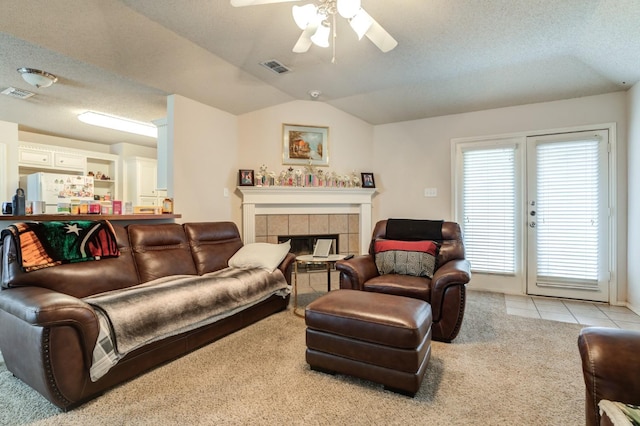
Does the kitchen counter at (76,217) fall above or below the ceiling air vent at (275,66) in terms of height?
below

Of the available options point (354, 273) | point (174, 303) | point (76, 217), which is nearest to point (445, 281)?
point (354, 273)

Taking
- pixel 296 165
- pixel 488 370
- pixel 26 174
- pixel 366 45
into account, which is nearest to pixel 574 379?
pixel 488 370

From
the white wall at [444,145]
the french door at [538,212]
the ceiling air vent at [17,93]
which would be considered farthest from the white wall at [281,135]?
the ceiling air vent at [17,93]

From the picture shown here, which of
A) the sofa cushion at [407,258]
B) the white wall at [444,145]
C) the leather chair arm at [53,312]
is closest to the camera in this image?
the leather chair arm at [53,312]

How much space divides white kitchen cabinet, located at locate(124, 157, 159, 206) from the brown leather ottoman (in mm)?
4734

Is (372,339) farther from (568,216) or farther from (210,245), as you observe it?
(568,216)

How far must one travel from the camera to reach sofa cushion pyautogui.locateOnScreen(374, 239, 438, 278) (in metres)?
2.87

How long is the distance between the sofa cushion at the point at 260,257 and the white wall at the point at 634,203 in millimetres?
3597

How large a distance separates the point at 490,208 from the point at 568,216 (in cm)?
81

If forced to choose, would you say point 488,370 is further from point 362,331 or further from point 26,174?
point 26,174

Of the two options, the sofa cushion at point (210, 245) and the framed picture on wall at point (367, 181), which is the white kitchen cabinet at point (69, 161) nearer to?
the sofa cushion at point (210, 245)

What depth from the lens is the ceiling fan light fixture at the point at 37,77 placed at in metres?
2.77

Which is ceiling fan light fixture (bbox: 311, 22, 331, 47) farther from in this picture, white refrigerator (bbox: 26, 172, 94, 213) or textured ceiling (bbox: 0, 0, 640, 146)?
white refrigerator (bbox: 26, 172, 94, 213)

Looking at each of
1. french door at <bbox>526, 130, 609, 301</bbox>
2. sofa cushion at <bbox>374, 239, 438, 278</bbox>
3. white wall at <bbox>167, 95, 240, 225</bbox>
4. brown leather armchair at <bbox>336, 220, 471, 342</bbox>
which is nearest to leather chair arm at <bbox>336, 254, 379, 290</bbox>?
brown leather armchair at <bbox>336, 220, 471, 342</bbox>
